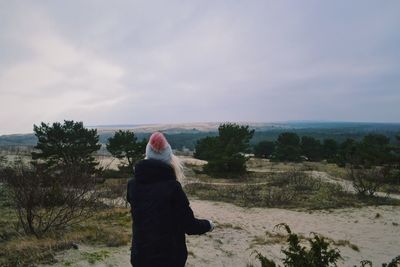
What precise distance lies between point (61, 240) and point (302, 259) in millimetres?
5084

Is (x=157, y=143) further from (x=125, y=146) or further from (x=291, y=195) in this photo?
(x=125, y=146)

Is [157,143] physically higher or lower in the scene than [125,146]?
higher

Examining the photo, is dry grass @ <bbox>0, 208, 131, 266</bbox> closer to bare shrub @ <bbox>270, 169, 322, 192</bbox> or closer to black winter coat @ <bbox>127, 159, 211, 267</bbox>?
black winter coat @ <bbox>127, 159, 211, 267</bbox>

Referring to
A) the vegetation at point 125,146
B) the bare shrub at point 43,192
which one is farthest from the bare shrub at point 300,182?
the bare shrub at point 43,192

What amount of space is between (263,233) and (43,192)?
5796 mm

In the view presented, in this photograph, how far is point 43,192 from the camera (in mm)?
8781

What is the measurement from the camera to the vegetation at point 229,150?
2997 cm

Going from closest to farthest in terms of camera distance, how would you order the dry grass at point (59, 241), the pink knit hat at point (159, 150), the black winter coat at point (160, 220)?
the black winter coat at point (160, 220) < the pink knit hat at point (159, 150) < the dry grass at point (59, 241)

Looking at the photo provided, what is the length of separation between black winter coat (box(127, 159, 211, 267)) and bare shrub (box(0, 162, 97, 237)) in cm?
610

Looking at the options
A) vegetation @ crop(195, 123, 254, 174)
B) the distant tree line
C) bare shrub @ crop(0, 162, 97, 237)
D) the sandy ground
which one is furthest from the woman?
vegetation @ crop(195, 123, 254, 174)

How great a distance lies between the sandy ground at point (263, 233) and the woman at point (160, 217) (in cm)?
383

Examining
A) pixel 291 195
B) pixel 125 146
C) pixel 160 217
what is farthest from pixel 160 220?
pixel 125 146

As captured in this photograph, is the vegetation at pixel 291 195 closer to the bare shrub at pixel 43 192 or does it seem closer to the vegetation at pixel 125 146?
the vegetation at pixel 125 146

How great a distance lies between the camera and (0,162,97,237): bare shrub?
27.3ft
